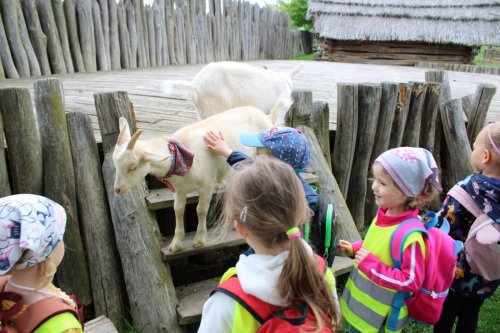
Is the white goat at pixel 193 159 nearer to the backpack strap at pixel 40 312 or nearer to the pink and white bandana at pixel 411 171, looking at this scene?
the backpack strap at pixel 40 312

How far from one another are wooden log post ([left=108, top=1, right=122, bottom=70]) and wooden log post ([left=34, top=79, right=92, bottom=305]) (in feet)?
21.2

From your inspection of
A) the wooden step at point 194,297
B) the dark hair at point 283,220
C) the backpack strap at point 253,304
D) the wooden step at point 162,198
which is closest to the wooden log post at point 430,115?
the wooden step at point 194,297

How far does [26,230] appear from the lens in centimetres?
146

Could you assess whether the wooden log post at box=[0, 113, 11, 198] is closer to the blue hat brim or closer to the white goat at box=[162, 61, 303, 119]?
the white goat at box=[162, 61, 303, 119]

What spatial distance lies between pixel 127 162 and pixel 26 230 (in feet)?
3.17

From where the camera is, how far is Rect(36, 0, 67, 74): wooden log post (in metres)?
7.46

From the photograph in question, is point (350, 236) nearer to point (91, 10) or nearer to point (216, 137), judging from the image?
point (216, 137)

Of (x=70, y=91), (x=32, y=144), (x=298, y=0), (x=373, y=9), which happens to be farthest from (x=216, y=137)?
(x=298, y=0)

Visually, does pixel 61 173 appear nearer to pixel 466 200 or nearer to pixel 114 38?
pixel 466 200

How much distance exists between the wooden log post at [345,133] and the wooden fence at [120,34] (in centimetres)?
562

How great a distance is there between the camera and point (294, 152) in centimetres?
Result: 224

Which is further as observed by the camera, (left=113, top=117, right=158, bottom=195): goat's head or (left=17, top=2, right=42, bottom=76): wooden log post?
(left=17, top=2, right=42, bottom=76): wooden log post

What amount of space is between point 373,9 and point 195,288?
15.5 meters

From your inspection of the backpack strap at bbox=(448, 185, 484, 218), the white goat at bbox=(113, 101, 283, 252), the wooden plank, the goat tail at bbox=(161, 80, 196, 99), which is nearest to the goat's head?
the white goat at bbox=(113, 101, 283, 252)
